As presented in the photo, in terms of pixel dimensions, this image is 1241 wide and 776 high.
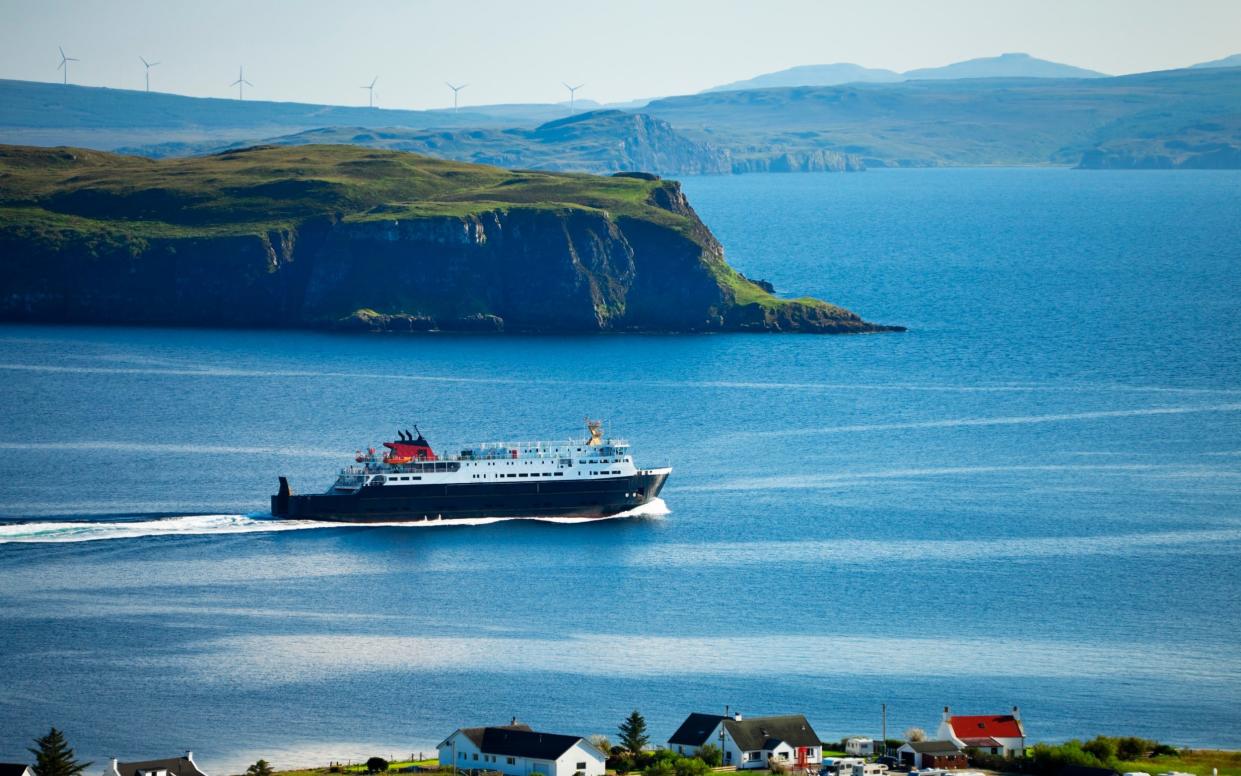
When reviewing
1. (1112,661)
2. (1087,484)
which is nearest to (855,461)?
(1087,484)

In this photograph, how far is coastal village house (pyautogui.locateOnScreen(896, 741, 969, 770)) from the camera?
72.9m

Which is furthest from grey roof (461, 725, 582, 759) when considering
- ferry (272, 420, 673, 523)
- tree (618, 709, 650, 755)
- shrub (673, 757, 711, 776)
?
ferry (272, 420, 673, 523)

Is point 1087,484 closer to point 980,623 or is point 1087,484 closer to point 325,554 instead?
point 980,623

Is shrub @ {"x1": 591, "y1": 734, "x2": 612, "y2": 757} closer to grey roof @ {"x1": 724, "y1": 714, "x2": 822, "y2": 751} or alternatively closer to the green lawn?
grey roof @ {"x1": 724, "y1": 714, "x2": 822, "y2": 751}

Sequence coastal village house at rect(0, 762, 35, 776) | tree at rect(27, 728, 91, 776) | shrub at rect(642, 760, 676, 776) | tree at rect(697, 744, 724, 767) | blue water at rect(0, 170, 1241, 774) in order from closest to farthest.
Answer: coastal village house at rect(0, 762, 35, 776) < tree at rect(27, 728, 91, 776) < shrub at rect(642, 760, 676, 776) < tree at rect(697, 744, 724, 767) < blue water at rect(0, 170, 1241, 774)

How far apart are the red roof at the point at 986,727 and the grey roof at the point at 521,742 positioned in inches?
509

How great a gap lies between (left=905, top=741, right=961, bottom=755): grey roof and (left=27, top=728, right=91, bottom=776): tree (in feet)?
87.1

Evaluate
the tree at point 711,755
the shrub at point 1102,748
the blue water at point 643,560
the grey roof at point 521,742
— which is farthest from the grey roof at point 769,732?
the shrub at point 1102,748

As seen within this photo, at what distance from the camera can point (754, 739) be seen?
2916 inches

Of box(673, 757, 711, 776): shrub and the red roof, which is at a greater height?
the red roof

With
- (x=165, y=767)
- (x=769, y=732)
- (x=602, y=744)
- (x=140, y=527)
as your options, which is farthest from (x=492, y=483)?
(x=165, y=767)

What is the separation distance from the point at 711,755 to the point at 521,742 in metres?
6.25

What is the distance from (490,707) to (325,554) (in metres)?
30.7

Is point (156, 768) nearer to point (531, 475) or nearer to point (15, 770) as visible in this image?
point (15, 770)
